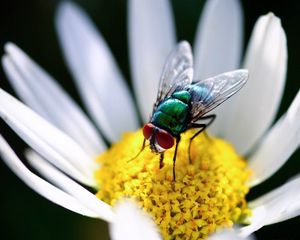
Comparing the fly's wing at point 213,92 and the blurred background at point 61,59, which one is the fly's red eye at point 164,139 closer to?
the fly's wing at point 213,92

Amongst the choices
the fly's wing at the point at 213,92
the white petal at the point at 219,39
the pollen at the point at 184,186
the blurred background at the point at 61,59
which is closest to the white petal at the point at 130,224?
the pollen at the point at 184,186

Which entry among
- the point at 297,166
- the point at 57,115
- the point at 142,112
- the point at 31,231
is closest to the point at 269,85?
the point at 297,166

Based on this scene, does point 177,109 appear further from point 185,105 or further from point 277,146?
point 277,146

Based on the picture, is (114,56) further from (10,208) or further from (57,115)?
(10,208)

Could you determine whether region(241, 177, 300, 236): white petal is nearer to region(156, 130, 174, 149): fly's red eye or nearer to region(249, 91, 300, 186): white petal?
region(249, 91, 300, 186): white petal

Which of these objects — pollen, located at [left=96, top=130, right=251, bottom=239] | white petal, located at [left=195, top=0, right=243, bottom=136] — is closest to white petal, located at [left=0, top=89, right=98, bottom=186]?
pollen, located at [left=96, top=130, right=251, bottom=239]

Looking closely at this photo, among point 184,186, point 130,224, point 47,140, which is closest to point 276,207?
point 184,186

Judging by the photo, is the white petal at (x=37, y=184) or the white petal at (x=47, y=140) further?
the white petal at (x=47, y=140)

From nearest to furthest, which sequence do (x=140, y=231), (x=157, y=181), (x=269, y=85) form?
1. (x=140, y=231)
2. (x=157, y=181)
3. (x=269, y=85)
